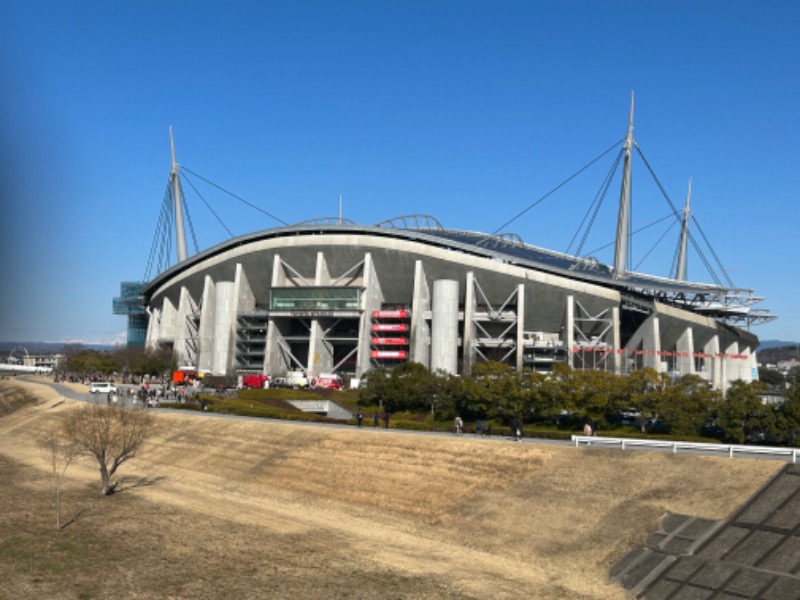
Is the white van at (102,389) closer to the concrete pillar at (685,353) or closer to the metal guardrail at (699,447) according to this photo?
the metal guardrail at (699,447)

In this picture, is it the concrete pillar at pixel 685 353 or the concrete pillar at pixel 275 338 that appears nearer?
the concrete pillar at pixel 685 353

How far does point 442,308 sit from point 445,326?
224 centimetres

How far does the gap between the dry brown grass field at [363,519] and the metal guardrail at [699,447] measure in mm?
959

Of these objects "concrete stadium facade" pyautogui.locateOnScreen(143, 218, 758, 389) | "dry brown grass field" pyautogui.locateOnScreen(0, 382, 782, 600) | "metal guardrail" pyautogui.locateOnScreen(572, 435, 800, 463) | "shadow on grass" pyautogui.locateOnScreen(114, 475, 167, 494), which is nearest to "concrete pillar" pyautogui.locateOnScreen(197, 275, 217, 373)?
"concrete stadium facade" pyautogui.locateOnScreen(143, 218, 758, 389)

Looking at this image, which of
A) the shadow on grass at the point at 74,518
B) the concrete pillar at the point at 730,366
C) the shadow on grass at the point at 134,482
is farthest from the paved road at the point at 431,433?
the concrete pillar at the point at 730,366

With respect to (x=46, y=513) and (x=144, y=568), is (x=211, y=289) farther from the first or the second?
(x=144, y=568)

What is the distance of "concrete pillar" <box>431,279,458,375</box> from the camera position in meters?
93.6

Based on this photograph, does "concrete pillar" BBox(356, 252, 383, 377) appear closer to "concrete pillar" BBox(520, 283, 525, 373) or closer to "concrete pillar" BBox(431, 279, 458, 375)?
"concrete pillar" BBox(431, 279, 458, 375)

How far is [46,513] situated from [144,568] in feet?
33.3

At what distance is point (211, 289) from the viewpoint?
373 ft

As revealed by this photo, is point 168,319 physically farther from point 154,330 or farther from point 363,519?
point 363,519

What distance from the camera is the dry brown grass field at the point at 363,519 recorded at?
22797mm

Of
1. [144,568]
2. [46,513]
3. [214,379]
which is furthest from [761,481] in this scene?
[214,379]

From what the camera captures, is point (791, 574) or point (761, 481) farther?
point (761, 481)
